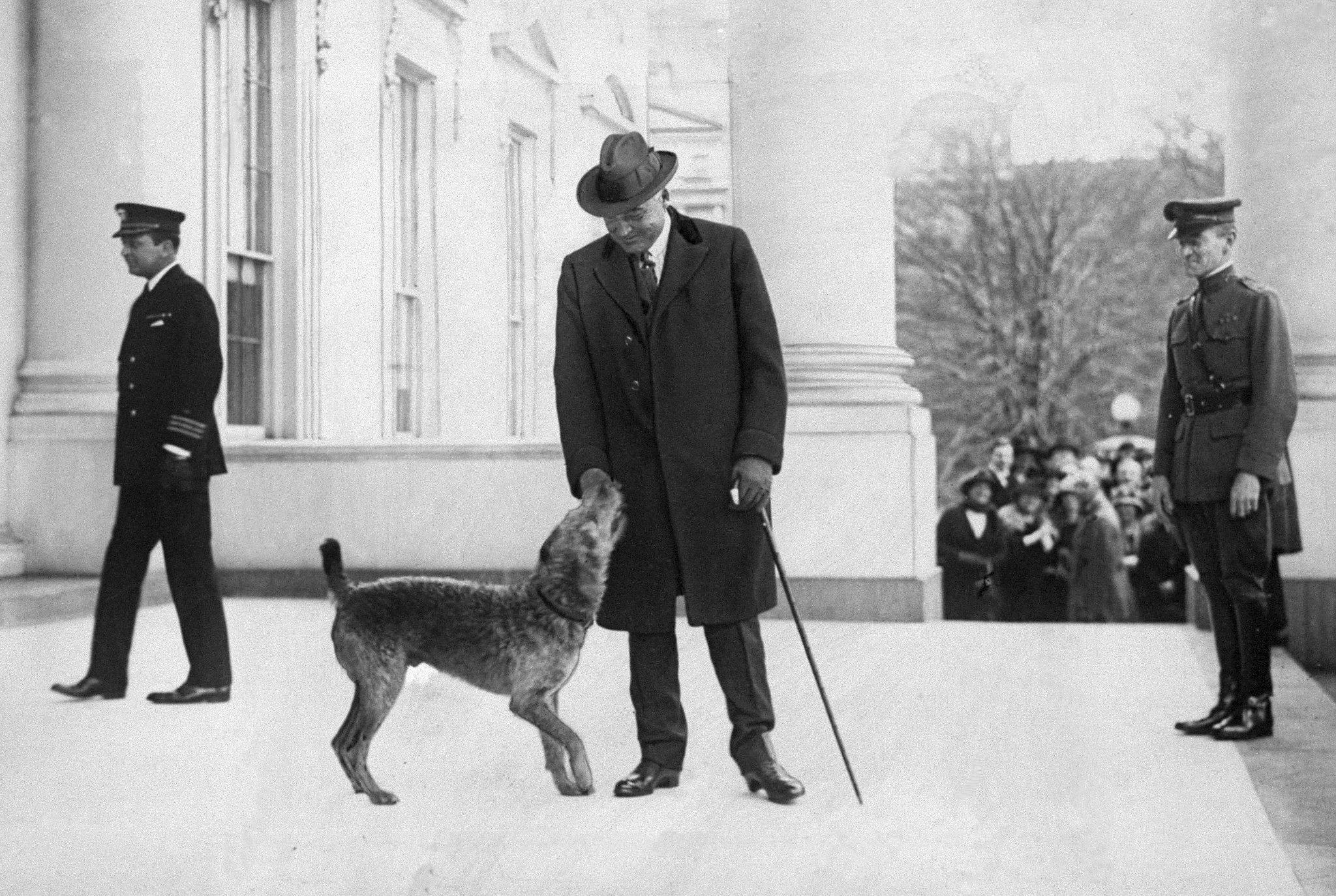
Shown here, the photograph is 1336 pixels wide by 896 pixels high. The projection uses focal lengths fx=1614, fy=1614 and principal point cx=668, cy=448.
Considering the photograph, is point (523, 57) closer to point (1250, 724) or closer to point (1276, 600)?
point (1250, 724)

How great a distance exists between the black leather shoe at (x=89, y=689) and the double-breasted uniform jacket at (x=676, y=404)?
5.54 ft

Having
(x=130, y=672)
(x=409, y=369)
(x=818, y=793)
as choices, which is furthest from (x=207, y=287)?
(x=818, y=793)

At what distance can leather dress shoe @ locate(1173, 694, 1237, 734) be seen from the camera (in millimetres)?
4621

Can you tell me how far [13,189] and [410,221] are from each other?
3.90 ft

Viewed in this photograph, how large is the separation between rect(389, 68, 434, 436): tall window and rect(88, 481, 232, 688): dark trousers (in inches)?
27.1

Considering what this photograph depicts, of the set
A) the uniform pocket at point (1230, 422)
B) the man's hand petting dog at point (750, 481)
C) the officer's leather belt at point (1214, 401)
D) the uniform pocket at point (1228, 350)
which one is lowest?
the man's hand petting dog at point (750, 481)

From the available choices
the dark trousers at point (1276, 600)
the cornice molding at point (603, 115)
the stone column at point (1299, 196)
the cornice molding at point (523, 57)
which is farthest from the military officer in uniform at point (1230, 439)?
the cornice molding at point (523, 57)

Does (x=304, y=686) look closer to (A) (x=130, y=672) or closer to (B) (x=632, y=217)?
(A) (x=130, y=672)

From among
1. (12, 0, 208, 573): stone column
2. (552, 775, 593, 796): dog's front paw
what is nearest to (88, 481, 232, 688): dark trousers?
(12, 0, 208, 573): stone column

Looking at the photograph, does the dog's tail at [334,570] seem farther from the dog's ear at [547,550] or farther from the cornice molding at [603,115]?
the cornice molding at [603,115]

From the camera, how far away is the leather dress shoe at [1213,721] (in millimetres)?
4621

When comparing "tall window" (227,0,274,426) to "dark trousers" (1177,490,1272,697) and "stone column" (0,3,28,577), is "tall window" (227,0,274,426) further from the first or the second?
"dark trousers" (1177,490,1272,697)

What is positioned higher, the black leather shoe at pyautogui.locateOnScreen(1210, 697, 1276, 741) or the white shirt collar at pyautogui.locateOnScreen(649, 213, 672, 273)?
the white shirt collar at pyautogui.locateOnScreen(649, 213, 672, 273)

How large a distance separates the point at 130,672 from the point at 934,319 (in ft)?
11.8
